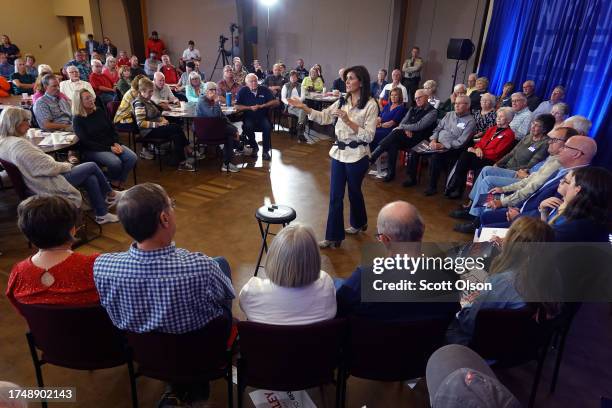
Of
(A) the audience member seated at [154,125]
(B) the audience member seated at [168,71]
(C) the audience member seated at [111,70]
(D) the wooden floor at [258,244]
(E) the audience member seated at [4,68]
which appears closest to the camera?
(D) the wooden floor at [258,244]

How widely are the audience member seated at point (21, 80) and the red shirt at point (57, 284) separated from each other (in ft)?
23.8

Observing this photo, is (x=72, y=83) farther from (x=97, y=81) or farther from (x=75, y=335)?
(x=75, y=335)

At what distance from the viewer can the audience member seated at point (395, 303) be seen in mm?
1761

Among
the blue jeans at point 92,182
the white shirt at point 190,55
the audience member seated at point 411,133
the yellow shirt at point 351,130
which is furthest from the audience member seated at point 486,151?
the white shirt at point 190,55

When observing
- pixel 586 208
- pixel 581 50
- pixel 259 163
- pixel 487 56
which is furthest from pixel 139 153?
pixel 487 56

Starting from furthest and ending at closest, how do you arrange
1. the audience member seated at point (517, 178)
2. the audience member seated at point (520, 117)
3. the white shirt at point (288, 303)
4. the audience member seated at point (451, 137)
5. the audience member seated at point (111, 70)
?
the audience member seated at point (111, 70), the audience member seated at point (520, 117), the audience member seated at point (451, 137), the audience member seated at point (517, 178), the white shirt at point (288, 303)

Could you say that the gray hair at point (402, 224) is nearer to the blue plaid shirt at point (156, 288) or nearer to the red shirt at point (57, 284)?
the blue plaid shirt at point (156, 288)

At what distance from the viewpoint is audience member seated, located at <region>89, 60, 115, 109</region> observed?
7348mm

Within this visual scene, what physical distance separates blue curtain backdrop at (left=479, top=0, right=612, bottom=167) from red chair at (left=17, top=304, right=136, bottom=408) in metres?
5.55

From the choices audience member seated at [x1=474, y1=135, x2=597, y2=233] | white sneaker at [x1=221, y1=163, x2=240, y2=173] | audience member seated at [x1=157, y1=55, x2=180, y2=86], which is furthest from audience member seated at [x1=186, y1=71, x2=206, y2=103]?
audience member seated at [x1=474, y1=135, x2=597, y2=233]

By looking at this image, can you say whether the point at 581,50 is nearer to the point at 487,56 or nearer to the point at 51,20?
the point at 487,56

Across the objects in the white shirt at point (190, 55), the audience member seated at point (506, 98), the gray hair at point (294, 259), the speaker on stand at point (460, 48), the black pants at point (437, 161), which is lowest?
the black pants at point (437, 161)

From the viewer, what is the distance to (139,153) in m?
6.45

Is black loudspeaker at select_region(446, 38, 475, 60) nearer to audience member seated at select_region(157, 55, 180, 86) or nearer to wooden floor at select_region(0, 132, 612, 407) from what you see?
wooden floor at select_region(0, 132, 612, 407)
